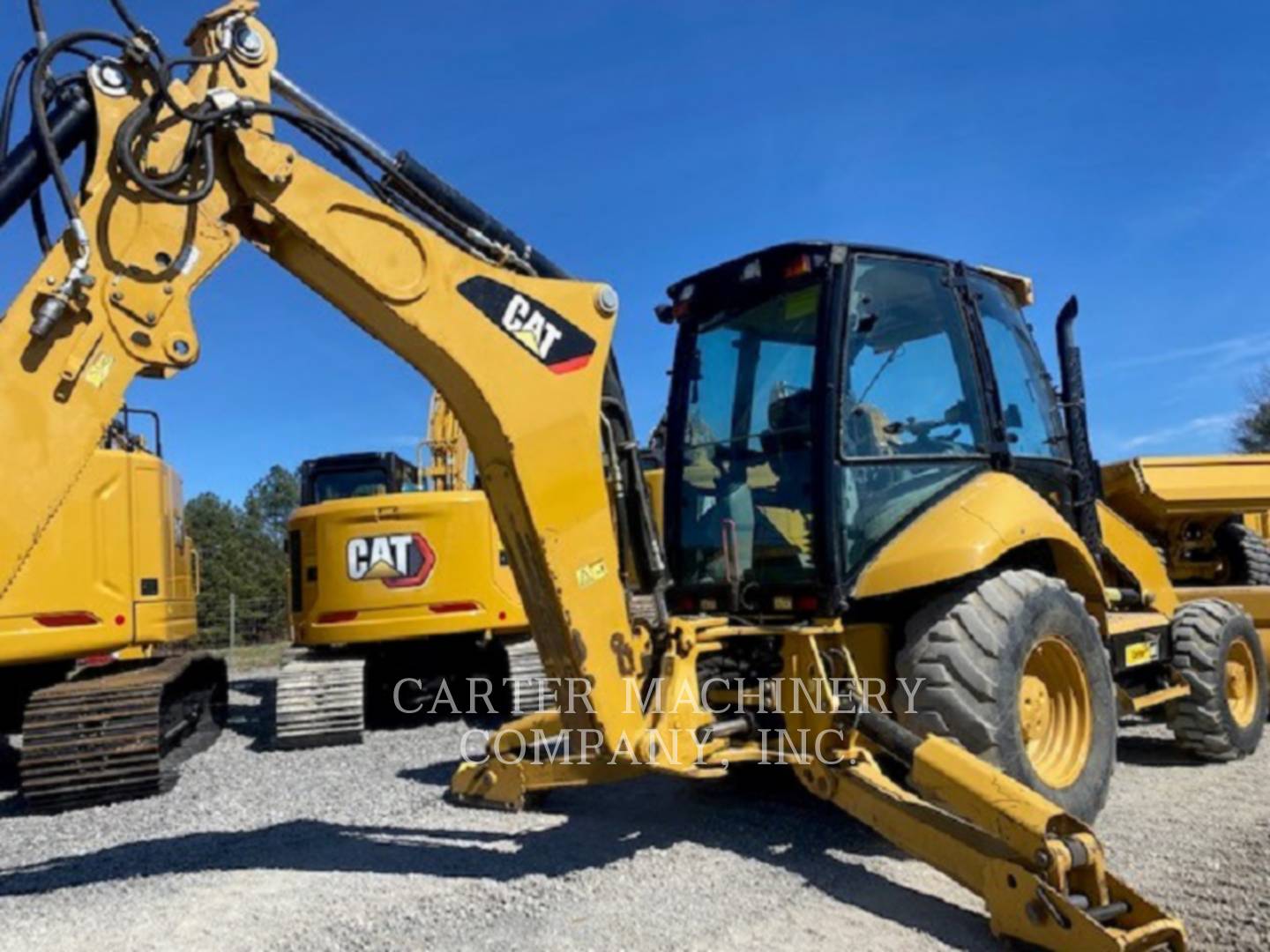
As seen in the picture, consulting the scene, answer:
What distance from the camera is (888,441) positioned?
490 cm

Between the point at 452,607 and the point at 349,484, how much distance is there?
384 centimetres

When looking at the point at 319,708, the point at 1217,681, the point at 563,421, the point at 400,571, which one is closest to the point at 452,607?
the point at 400,571

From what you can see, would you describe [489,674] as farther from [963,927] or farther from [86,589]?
[963,927]

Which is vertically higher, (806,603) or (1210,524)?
(1210,524)

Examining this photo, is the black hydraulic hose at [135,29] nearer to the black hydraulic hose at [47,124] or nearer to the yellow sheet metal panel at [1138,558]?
the black hydraulic hose at [47,124]

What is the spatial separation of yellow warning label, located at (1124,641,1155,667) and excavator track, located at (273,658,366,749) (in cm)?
544

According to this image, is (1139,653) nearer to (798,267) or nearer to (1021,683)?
(1021,683)

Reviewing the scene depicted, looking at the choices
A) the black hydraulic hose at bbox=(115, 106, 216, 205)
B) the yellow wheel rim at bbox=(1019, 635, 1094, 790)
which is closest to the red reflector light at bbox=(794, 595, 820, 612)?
the yellow wheel rim at bbox=(1019, 635, 1094, 790)

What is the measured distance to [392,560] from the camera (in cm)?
888

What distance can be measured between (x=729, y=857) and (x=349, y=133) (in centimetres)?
319

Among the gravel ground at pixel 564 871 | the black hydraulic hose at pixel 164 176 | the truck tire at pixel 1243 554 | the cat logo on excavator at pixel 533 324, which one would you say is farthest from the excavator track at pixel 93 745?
the truck tire at pixel 1243 554

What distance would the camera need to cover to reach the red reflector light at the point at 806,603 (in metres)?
4.66

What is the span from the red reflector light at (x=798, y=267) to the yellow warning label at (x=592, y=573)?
1698mm

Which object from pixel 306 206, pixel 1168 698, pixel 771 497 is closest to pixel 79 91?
pixel 306 206
